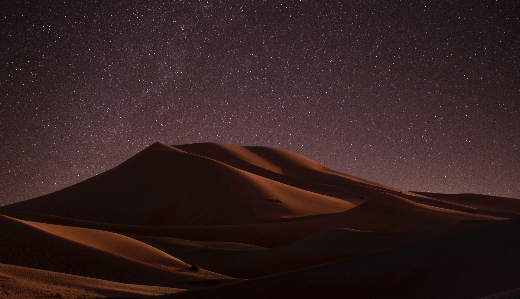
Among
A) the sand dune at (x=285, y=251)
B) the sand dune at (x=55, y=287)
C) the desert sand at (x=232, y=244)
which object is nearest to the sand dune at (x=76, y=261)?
the desert sand at (x=232, y=244)

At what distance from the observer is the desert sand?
11.0 meters

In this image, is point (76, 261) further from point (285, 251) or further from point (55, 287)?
point (285, 251)

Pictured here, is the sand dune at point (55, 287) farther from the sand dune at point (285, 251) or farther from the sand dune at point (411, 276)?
the sand dune at point (285, 251)

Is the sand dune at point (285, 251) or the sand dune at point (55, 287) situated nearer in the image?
the sand dune at point (55, 287)

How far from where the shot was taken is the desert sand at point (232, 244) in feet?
36.1

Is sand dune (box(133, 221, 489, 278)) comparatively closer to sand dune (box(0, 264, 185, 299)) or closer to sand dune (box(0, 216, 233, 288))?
sand dune (box(0, 216, 233, 288))

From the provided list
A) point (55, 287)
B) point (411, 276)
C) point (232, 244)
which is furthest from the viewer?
point (232, 244)

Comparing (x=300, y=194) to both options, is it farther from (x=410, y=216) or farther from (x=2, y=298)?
(x=2, y=298)

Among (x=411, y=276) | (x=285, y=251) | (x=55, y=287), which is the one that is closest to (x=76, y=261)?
(x=55, y=287)

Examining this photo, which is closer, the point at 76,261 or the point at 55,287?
the point at 55,287

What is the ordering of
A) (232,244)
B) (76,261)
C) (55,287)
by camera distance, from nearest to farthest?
(55,287) < (76,261) < (232,244)

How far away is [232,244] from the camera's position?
26922 mm

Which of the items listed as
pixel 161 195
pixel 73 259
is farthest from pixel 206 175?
pixel 73 259

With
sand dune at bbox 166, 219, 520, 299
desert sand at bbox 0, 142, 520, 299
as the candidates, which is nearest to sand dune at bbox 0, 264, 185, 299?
desert sand at bbox 0, 142, 520, 299
